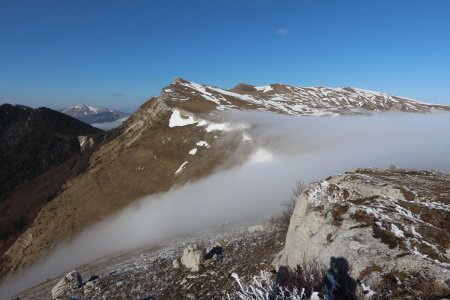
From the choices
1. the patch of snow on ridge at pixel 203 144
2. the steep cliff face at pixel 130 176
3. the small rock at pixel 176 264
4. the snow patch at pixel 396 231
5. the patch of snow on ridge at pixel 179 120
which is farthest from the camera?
the patch of snow on ridge at pixel 179 120

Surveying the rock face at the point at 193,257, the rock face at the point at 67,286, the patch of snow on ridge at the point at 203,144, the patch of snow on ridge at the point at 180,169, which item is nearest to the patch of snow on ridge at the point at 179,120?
the patch of snow on ridge at the point at 203,144

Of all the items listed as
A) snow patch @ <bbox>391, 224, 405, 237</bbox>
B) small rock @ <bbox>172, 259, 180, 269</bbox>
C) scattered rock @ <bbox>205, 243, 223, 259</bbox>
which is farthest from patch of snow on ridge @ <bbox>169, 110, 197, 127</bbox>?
snow patch @ <bbox>391, 224, 405, 237</bbox>

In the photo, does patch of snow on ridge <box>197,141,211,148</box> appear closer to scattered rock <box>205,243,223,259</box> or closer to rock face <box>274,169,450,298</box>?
scattered rock <box>205,243,223,259</box>

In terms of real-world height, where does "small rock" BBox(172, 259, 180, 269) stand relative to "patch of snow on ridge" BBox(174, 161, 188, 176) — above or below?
above

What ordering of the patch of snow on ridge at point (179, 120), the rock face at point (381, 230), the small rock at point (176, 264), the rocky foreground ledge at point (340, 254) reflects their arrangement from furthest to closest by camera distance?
1. the patch of snow on ridge at point (179, 120)
2. the small rock at point (176, 264)
3. the rock face at point (381, 230)
4. the rocky foreground ledge at point (340, 254)

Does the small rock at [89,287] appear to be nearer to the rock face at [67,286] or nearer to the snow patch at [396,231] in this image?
the rock face at [67,286]

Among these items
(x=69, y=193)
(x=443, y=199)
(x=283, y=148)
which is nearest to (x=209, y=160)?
(x=283, y=148)
